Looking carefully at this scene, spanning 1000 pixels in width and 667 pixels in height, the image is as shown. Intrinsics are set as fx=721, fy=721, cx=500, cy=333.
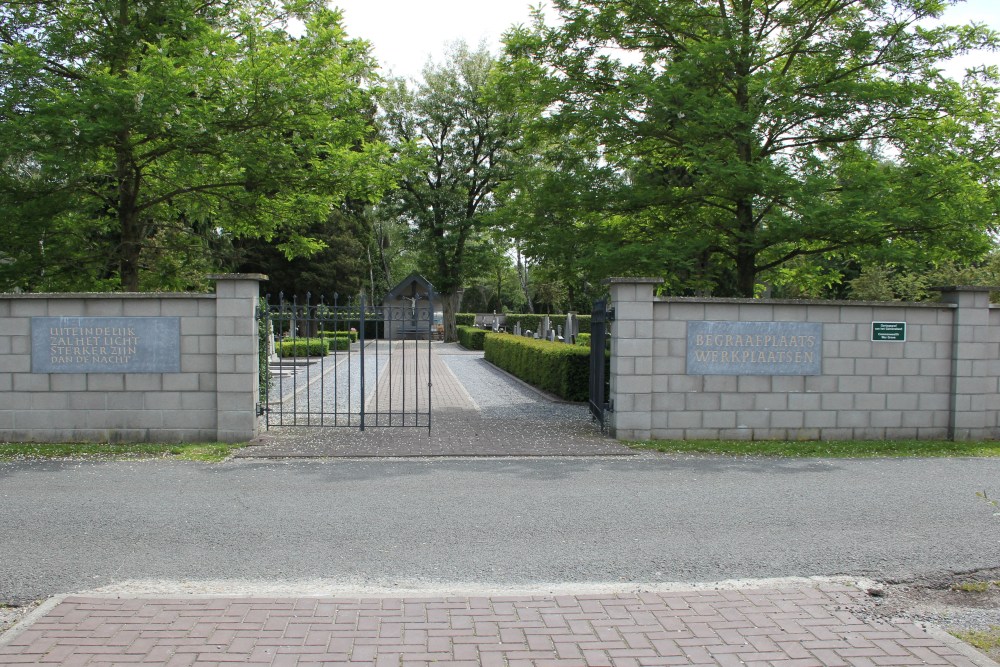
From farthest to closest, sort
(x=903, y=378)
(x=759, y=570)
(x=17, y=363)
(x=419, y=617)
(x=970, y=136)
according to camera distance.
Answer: (x=970, y=136), (x=903, y=378), (x=17, y=363), (x=759, y=570), (x=419, y=617)

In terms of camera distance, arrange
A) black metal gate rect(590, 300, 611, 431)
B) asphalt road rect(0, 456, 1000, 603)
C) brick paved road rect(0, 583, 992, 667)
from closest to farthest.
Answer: brick paved road rect(0, 583, 992, 667)
asphalt road rect(0, 456, 1000, 603)
black metal gate rect(590, 300, 611, 431)

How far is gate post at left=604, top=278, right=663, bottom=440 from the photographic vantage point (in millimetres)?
9891

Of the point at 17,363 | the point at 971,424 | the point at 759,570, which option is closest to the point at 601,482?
the point at 759,570

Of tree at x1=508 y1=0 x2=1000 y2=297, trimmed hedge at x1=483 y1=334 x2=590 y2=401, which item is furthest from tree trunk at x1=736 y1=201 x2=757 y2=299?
trimmed hedge at x1=483 y1=334 x2=590 y2=401


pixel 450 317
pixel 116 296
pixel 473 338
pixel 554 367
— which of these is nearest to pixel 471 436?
pixel 116 296

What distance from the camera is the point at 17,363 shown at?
31.5 feet

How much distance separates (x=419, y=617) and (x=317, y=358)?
23258mm

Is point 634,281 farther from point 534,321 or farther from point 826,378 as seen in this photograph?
point 534,321

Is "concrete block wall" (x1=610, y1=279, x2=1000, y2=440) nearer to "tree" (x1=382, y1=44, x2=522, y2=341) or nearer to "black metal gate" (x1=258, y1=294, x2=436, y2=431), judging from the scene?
"black metal gate" (x1=258, y1=294, x2=436, y2=431)

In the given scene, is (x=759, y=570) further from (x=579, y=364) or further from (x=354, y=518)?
(x=579, y=364)

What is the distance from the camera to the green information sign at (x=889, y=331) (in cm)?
1030

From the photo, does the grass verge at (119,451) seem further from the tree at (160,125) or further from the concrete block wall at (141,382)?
the tree at (160,125)

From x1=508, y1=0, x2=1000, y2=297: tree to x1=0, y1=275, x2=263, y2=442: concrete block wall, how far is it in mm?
6128

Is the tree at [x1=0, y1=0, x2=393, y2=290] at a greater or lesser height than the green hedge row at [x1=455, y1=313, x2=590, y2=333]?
greater
